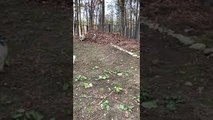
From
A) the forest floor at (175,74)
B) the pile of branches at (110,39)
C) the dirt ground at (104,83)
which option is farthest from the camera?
the pile of branches at (110,39)

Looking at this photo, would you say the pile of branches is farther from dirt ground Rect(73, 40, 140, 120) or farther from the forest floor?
the forest floor

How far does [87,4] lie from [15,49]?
144cm

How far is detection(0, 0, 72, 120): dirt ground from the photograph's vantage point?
15.4 feet

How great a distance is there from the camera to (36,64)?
5785 millimetres

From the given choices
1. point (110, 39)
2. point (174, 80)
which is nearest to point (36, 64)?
point (110, 39)

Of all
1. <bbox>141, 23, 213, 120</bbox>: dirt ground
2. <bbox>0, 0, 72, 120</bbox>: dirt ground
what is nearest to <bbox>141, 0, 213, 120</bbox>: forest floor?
<bbox>141, 23, 213, 120</bbox>: dirt ground

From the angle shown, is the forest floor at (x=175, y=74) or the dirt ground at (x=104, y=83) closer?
the dirt ground at (x=104, y=83)

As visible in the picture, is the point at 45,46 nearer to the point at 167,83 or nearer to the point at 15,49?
the point at 15,49

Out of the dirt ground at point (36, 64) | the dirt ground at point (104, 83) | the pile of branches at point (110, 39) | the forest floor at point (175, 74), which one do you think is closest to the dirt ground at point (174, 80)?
the forest floor at point (175, 74)

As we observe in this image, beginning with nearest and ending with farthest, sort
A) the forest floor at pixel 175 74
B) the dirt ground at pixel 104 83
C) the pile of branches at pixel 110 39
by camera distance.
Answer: the dirt ground at pixel 104 83, the forest floor at pixel 175 74, the pile of branches at pixel 110 39

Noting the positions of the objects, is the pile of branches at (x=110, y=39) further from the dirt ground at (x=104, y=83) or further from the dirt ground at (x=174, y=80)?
the dirt ground at (x=174, y=80)

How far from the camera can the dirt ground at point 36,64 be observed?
4699 mm

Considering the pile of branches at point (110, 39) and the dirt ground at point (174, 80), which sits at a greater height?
the pile of branches at point (110, 39)

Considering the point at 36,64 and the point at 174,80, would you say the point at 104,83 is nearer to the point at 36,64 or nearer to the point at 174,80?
the point at 174,80
